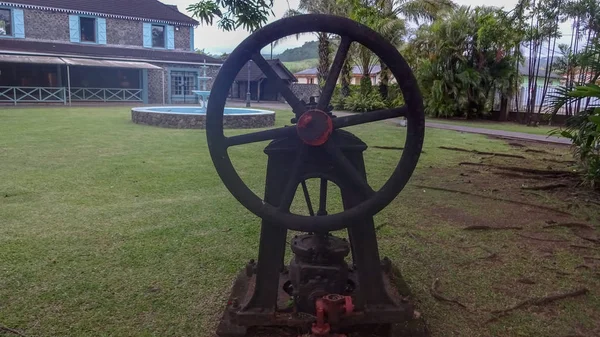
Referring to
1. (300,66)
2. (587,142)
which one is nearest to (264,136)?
(587,142)

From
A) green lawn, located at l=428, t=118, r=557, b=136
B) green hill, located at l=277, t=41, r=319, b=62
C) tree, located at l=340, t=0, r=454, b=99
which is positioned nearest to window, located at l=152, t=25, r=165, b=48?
tree, located at l=340, t=0, r=454, b=99

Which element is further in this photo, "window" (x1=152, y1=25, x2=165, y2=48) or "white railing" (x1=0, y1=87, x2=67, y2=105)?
"window" (x1=152, y1=25, x2=165, y2=48)

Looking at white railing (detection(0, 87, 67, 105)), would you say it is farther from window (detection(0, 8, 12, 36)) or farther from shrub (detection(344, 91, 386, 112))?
shrub (detection(344, 91, 386, 112))

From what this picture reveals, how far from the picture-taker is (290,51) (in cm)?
9519

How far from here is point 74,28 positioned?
25.8 metres

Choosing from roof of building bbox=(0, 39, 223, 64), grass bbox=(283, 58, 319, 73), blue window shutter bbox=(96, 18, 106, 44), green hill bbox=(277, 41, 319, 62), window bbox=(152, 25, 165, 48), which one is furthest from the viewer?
green hill bbox=(277, 41, 319, 62)

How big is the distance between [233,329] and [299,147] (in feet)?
3.21

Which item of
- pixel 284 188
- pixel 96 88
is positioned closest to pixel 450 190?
pixel 284 188

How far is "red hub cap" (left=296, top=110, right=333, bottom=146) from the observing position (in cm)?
203

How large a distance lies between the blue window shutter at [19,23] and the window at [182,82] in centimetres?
791

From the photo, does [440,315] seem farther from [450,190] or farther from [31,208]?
[31,208]

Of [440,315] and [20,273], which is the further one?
[20,273]

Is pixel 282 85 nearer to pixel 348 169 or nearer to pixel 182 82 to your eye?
pixel 348 169

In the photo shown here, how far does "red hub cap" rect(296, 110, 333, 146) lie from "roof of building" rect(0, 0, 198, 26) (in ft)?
89.5
